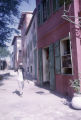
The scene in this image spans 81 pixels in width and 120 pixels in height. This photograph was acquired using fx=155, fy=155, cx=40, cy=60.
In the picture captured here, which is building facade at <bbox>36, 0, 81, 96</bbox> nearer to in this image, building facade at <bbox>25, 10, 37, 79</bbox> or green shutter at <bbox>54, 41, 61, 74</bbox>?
green shutter at <bbox>54, 41, 61, 74</bbox>

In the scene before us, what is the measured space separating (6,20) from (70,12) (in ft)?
24.2

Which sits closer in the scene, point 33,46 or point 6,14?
point 6,14

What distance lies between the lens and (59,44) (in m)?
8.76

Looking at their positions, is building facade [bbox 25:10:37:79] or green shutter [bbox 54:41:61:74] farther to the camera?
building facade [bbox 25:10:37:79]

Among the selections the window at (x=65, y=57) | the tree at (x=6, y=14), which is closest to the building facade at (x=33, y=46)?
the tree at (x=6, y=14)

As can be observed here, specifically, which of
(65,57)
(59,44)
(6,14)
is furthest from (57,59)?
(6,14)

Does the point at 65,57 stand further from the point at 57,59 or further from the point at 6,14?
the point at 6,14

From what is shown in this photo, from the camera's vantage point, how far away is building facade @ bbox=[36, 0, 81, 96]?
7.15 metres

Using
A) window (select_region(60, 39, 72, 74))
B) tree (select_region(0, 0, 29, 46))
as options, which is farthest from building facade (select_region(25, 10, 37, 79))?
window (select_region(60, 39, 72, 74))

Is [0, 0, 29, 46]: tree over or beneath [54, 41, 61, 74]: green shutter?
over

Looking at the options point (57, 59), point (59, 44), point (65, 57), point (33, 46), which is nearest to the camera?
point (65, 57)

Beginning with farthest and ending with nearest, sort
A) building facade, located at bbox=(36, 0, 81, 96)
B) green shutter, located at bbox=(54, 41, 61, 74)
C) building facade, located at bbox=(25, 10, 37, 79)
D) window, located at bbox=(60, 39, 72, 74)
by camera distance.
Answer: building facade, located at bbox=(25, 10, 37, 79)
green shutter, located at bbox=(54, 41, 61, 74)
window, located at bbox=(60, 39, 72, 74)
building facade, located at bbox=(36, 0, 81, 96)

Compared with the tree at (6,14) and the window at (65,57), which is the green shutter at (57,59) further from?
the tree at (6,14)

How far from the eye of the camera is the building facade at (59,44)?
282 inches
